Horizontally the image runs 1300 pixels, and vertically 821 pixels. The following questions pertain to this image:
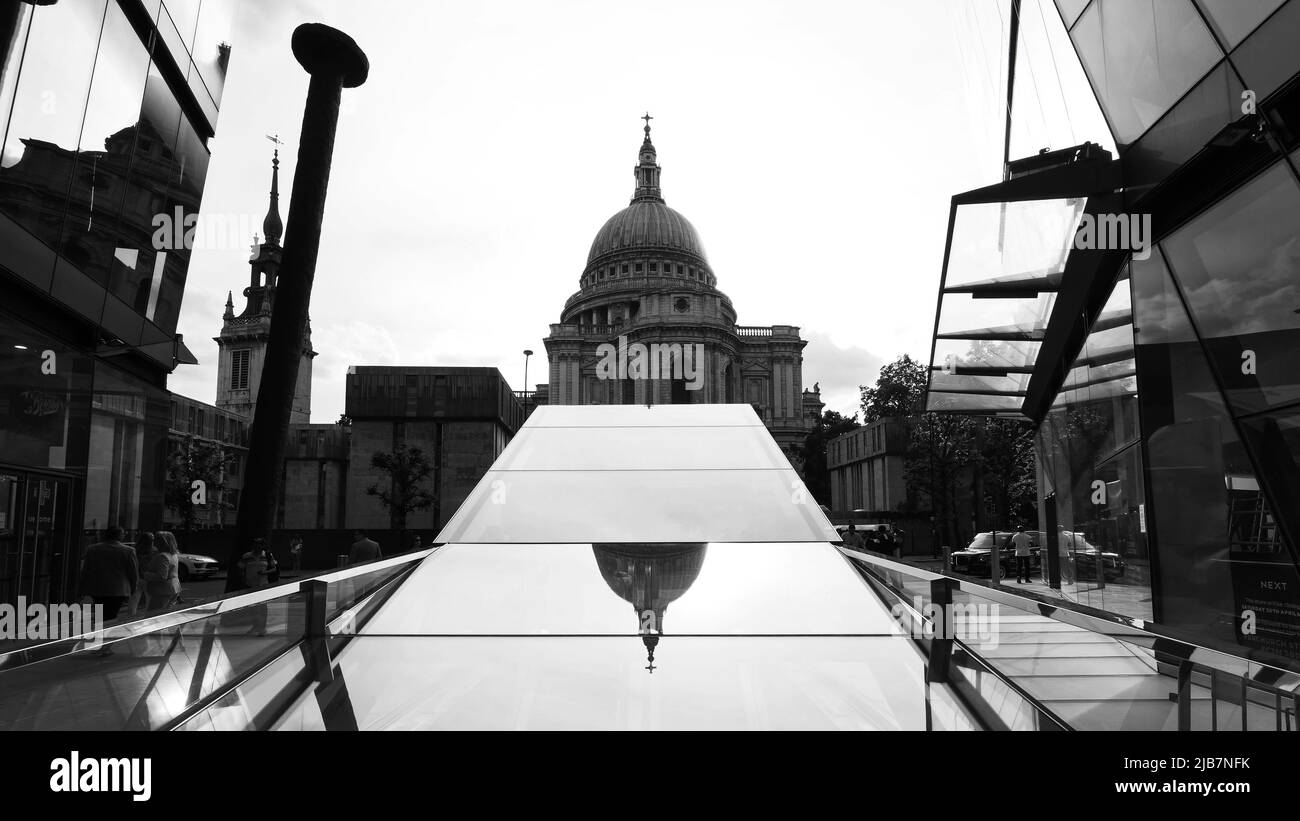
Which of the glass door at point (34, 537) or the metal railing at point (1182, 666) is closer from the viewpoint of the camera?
the metal railing at point (1182, 666)

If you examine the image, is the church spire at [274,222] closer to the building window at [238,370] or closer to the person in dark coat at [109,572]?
the building window at [238,370]

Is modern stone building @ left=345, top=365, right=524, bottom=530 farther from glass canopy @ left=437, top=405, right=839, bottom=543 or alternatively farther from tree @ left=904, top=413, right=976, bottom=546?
glass canopy @ left=437, top=405, right=839, bottom=543

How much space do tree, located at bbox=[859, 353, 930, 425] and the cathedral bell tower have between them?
201 ft

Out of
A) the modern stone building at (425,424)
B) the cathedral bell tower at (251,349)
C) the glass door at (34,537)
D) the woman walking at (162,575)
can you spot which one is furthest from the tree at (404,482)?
the cathedral bell tower at (251,349)

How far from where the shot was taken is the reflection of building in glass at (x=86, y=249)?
37.2 ft

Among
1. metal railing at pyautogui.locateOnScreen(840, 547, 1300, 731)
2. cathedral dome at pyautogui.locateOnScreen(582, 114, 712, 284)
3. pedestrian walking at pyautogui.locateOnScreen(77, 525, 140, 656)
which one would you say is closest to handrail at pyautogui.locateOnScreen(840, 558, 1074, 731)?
metal railing at pyautogui.locateOnScreen(840, 547, 1300, 731)

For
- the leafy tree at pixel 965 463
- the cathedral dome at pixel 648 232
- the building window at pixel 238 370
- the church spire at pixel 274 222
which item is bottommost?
the leafy tree at pixel 965 463

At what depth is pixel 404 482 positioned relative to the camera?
39594 mm

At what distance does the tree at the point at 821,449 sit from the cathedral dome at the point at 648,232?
28789 mm

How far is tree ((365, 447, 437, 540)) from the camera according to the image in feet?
130

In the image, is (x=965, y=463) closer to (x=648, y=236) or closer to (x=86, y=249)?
(x=86, y=249)

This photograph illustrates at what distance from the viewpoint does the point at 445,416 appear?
41.1 meters
